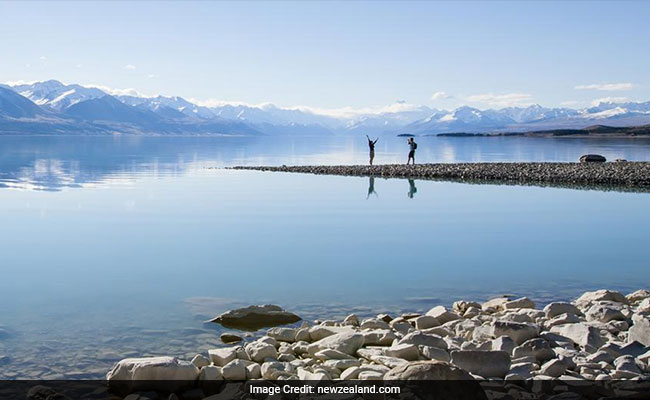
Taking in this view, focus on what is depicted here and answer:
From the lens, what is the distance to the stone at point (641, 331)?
1055 centimetres

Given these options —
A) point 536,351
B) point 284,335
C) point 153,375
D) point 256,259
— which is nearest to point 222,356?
point 153,375

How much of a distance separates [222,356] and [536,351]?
418 centimetres

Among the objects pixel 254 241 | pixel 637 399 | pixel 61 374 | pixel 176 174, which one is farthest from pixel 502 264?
pixel 176 174

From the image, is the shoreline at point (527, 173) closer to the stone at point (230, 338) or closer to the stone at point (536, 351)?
the stone at point (536, 351)

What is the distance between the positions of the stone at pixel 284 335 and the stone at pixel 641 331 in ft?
16.3

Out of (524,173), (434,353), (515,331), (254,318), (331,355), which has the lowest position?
(254,318)

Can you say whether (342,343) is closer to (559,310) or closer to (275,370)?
(275,370)

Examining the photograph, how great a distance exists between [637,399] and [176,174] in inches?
1861

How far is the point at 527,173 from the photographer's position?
4756cm

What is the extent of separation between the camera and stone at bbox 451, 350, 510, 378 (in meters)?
9.09

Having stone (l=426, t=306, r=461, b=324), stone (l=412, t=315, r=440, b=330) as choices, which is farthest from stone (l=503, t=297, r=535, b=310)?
stone (l=412, t=315, r=440, b=330)

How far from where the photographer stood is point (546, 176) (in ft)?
152

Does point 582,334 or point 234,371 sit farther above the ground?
point 582,334

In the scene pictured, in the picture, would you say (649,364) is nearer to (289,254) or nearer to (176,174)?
(289,254)
